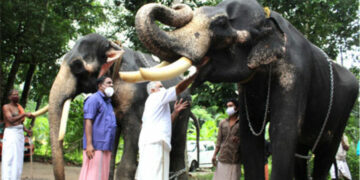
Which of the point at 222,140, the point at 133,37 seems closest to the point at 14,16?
the point at 133,37

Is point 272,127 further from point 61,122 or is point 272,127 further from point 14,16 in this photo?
point 14,16

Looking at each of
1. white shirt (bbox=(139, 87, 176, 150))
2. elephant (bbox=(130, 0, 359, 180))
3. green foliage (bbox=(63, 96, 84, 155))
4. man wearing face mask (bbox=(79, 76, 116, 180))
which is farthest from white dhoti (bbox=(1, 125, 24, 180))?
green foliage (bbox=(63, 96, 84, 155))

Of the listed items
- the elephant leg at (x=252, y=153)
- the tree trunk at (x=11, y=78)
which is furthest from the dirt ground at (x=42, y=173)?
the elephant leg at (x=252, y=153)

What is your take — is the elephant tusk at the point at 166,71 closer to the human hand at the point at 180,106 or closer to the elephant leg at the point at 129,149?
the human hand at the point at 180,106

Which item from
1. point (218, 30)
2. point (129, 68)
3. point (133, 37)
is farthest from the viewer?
point (133, 37)

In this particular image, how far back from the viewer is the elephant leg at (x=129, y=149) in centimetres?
530

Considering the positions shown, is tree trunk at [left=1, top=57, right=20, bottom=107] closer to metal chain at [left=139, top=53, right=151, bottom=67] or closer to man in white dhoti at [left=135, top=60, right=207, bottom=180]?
metal chain at [left=139, top=53, right=151, bottom=67]

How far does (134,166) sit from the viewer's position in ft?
17.6

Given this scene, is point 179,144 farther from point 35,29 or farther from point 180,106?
point 35,29

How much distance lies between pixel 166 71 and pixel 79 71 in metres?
2.77

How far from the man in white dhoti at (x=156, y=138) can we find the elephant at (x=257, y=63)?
2.78 feet

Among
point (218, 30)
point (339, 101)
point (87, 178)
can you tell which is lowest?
point (87, 178)

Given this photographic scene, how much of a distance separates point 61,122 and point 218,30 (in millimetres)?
2612

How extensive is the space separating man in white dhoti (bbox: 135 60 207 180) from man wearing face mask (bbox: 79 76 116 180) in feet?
2.18
